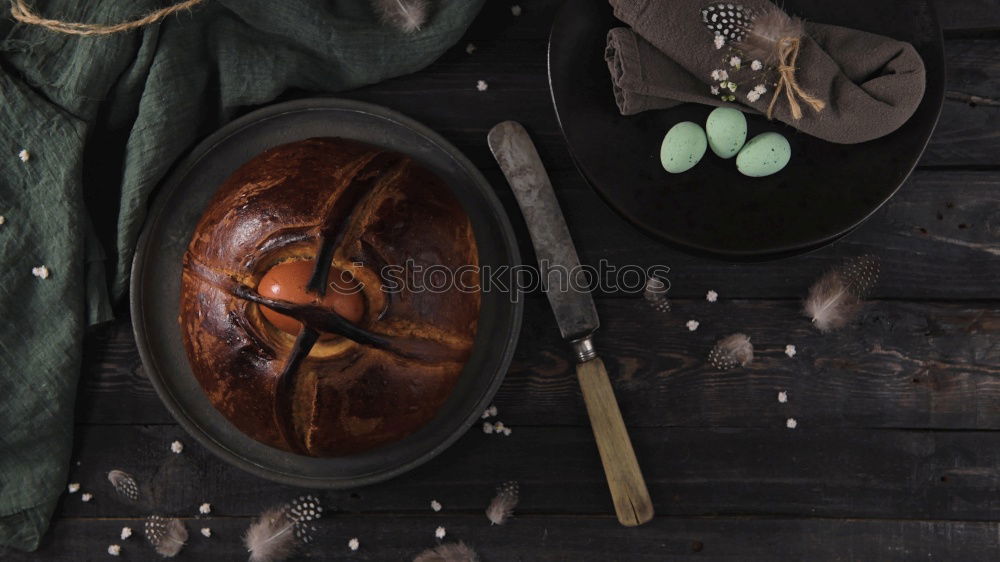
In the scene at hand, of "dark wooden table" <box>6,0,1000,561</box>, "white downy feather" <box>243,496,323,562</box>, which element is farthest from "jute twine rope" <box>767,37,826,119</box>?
"white downy feather" <box>243,496,323,562</box>

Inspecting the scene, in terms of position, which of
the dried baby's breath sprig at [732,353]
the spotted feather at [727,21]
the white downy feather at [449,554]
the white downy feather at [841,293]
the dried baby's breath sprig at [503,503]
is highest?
the spotted feather at [727,21]

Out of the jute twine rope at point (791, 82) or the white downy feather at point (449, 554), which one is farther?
the white downy feather at point (449, 554)

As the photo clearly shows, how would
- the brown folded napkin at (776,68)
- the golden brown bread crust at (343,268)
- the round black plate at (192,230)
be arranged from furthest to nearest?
the round black plate at (192,230)
the brown folded napkin at (776,68)
the golden brown bread crust at (343,268)

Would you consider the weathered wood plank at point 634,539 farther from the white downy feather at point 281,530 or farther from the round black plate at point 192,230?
the round black plate at point 192,230

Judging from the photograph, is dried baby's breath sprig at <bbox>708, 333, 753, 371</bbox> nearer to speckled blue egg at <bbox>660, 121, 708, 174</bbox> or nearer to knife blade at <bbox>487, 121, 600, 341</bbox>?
knife blade at <bbox>487, 121, 600, 341</bbox>

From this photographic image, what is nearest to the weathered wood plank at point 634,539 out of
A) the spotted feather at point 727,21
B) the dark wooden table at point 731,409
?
the dark wooden table at point 731,409
